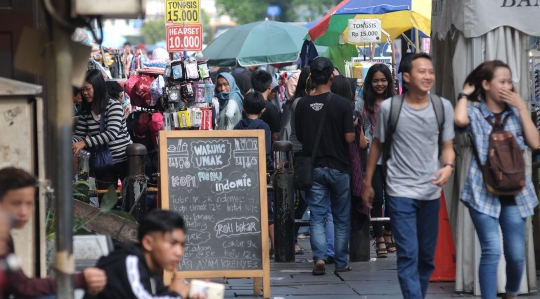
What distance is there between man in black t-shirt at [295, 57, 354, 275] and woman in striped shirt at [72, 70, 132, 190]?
1.90m

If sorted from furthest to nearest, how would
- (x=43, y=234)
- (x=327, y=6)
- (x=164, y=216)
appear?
(x=327, y=6) → (x=43, y=234) → (x=164, y=216)

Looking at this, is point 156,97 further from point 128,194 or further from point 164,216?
point 164,216

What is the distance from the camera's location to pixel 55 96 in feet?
12.8

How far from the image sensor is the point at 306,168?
8750 mm

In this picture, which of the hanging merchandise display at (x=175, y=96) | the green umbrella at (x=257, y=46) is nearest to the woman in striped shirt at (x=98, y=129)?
the hanging merchandise display at (x=175, y=96)

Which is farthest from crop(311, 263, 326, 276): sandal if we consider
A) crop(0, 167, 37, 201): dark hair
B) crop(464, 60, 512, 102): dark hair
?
crop(0, 167, 37, 201): dark hair

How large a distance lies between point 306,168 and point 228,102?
444 centimetres

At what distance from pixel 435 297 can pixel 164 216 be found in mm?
3830

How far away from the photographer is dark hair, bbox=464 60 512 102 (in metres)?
6.37

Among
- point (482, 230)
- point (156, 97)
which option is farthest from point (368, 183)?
point (156, 97)

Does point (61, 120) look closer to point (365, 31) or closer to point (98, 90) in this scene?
point (98, 90)

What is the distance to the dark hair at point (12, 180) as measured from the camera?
4398mm

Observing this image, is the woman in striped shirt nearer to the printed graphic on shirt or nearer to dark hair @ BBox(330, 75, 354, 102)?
the printed graphic on shirt

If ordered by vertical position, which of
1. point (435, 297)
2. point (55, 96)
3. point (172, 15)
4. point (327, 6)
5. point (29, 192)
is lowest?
point (435, 297)
